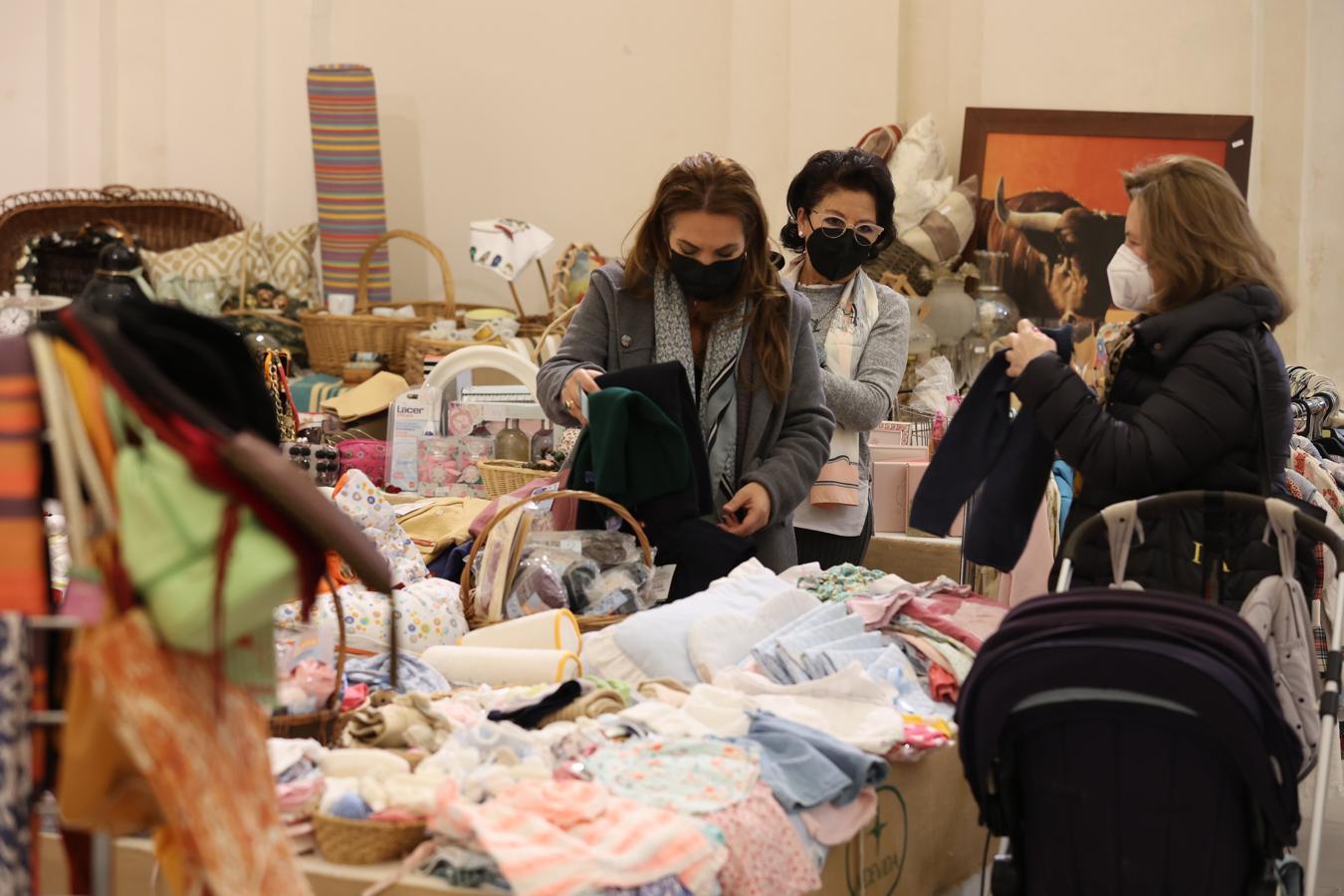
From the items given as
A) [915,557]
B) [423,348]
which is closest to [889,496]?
[915,557]

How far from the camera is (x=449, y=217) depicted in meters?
8.23

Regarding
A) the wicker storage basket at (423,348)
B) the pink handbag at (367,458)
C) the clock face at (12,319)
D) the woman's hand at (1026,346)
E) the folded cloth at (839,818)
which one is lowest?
the folded cloth at (839,818)

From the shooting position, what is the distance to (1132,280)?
10.9 feet

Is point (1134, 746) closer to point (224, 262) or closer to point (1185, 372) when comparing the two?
point (1185, 372)

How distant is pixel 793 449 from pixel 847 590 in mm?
368

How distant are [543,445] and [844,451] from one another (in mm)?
1438

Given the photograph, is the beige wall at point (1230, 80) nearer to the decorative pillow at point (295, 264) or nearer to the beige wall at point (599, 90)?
the beige wall at point (599, 90)

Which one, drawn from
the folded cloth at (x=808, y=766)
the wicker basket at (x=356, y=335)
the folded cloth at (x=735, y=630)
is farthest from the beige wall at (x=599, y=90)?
the folded cloth at (x=808, y=766)

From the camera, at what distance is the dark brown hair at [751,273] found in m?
3.55

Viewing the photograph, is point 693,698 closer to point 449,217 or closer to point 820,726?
point 820,726

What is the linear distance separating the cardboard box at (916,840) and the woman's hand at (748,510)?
70 cm

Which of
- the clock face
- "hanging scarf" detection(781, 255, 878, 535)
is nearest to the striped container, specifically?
the clock face

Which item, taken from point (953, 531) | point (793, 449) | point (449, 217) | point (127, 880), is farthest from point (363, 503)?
point (449, 217)

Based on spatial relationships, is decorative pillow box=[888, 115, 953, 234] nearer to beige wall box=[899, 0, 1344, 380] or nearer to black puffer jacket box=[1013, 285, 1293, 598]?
beige wall box=[899, 0, 1344, 380]
